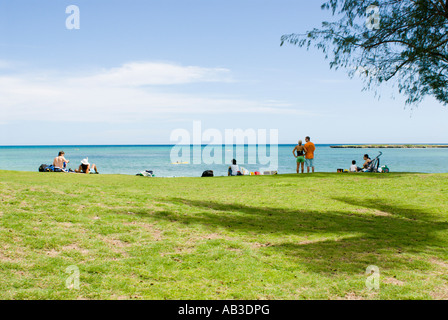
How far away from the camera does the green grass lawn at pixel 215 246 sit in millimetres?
5840

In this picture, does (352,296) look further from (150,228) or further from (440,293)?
(150,228)

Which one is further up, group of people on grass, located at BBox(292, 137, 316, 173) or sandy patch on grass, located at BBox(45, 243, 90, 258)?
group of people on grass, located at BBox(292, 137, 316, 173)

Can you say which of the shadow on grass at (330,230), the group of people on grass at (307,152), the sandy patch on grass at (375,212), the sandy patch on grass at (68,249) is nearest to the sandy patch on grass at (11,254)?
the sandy patch on grass at (68,249)

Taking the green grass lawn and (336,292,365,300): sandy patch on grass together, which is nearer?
(336,292,365,300): sandy patch on grass

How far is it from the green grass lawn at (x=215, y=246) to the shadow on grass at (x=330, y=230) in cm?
3

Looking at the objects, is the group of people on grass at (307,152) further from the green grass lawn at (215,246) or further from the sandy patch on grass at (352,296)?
the sandy patch on grass at (352,296)

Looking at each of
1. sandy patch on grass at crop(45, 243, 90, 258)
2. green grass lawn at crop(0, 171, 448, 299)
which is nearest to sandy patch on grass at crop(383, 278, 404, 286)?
green grass lawn at crop(0, 171, 448, 299)

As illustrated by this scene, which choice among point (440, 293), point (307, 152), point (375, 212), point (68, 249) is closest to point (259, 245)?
point (440, 293)

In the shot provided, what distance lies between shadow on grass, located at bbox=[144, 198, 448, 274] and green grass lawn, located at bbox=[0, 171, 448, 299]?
32mm

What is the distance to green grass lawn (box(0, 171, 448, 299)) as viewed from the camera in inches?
230

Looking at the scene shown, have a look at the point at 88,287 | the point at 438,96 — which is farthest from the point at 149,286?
the point at 438,96

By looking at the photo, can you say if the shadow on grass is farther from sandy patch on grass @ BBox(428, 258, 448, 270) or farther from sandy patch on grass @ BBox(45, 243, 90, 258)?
sandy patch on grass @ BBox(45, 243, 90, 258)

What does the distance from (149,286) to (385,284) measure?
3940 millimetres

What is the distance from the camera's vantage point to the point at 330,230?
33.2 feet
